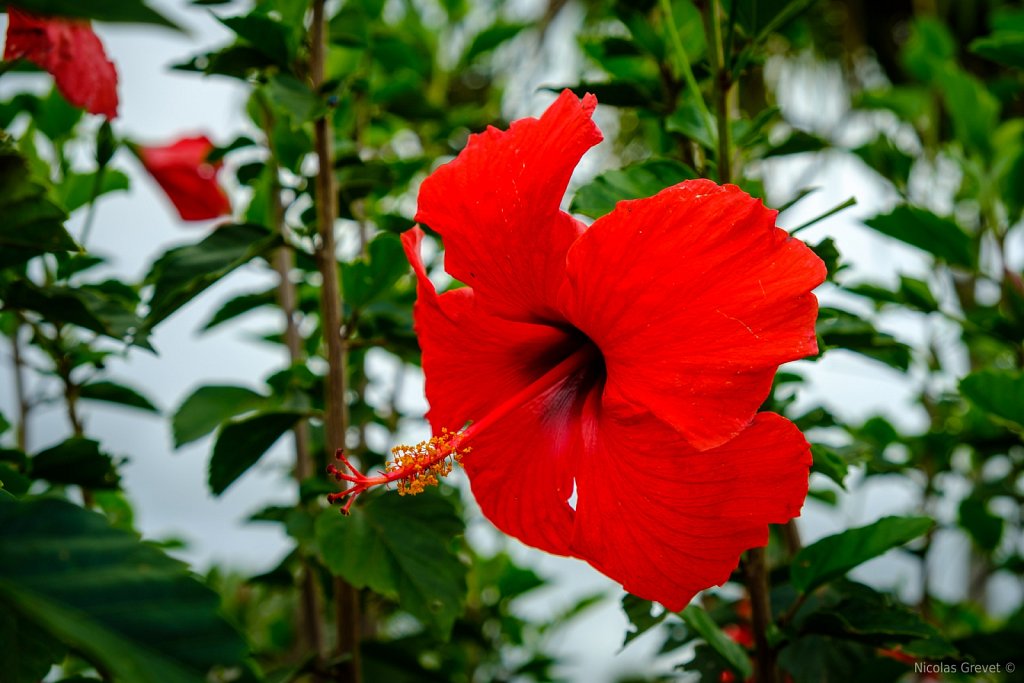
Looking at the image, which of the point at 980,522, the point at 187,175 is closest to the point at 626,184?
the point at 187,175

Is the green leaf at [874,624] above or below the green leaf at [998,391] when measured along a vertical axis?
below

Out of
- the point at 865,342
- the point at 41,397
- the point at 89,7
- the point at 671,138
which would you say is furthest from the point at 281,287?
the point at 89,7

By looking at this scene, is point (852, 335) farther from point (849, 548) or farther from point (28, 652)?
point (28, 652)

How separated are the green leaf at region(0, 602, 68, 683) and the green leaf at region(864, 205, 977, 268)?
0.98 metres

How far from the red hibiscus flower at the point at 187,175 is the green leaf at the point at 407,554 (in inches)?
28.4

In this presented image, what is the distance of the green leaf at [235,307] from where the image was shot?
1.17 metres

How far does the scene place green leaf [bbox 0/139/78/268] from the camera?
0.53 meters

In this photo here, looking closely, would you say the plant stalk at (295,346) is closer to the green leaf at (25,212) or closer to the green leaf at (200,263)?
the green leaf at (200,263)

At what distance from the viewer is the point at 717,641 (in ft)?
2.44

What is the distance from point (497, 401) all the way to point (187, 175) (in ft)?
2.84

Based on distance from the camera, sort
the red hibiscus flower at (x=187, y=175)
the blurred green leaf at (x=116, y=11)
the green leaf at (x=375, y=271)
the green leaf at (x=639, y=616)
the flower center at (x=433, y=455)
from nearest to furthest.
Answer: the blurred green leaf at (x=116, y=11)
the flower center at (x=433, y=455)
the green leaf at (x=639, y=616)
the green leaf at (x=375, y=271)
the red hibiscus flower at (x=187, y=175)

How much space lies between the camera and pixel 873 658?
0.86 metres

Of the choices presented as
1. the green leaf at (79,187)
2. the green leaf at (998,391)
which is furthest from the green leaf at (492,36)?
the green leaf at (998,391)

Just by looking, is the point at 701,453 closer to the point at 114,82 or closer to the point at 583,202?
the point at 583,202
